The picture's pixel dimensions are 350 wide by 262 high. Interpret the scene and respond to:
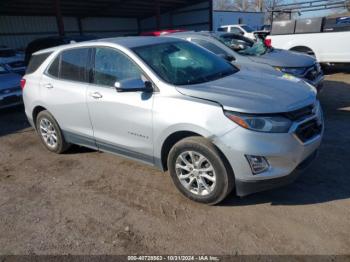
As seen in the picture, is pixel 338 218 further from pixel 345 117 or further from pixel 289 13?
pixel 289 13

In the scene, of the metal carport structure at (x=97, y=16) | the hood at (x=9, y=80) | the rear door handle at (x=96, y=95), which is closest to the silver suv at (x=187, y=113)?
the rear door handle at (x=96, y=95)

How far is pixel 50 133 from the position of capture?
512 centimetres

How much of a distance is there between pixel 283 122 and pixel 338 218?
1.09m

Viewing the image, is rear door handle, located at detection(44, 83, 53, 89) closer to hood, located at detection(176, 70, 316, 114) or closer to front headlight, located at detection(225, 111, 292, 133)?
hood, located at detection(176, 70, 316, 114)

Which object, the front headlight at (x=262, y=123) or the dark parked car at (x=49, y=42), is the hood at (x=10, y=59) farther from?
the front headlight at (x=262, y=123)

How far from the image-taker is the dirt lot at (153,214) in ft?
9.55

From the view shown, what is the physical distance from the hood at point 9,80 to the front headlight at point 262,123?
22.1 feet

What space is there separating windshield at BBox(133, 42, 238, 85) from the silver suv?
1cm

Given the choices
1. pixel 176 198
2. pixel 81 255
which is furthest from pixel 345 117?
pixel 81 255

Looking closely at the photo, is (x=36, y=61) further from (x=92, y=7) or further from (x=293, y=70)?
(x=92, y=7)

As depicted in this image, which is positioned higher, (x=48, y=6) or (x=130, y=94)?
(x=48, y=6)

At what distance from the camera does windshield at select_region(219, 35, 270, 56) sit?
705cm

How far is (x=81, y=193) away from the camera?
397 centimetres

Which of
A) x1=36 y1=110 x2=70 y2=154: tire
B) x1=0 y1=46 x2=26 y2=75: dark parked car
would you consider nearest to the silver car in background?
x1=36 y1=110 x2=70 y2=154: tire
